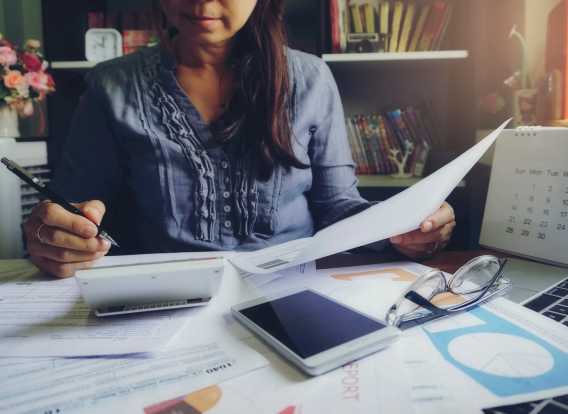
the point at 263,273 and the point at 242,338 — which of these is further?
the point at 263,273

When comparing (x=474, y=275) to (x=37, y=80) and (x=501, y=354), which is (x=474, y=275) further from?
(x=37, y=80)

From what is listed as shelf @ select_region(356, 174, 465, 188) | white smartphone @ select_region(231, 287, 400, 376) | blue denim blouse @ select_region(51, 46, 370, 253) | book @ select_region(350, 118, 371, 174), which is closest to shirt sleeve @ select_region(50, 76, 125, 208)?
blue denim blouse @ select_region(51, 46, 370, 253)

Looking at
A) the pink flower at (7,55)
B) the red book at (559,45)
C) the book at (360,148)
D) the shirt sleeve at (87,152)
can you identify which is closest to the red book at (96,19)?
the pink flower at (7,55)

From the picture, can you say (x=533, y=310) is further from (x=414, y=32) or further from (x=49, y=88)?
(x=49, y=88)

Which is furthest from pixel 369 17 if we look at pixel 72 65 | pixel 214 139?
pixel 72 65

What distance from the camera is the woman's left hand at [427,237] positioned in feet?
1.95

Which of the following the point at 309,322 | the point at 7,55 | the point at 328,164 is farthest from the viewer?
the point at 7,55

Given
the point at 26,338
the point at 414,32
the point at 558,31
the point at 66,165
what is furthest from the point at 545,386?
the point at 414,32

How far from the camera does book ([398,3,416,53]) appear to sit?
4.74ft

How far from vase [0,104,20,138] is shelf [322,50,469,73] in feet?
3.45

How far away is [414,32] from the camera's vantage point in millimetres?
1474

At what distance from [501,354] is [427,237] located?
283mm

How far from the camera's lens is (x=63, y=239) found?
0.53m

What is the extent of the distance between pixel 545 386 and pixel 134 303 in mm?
367
